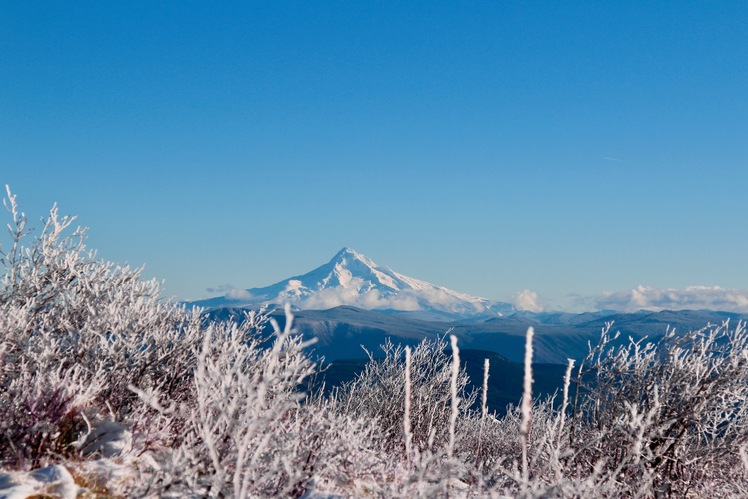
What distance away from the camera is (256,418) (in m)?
2.65

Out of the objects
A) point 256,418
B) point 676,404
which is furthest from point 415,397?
point 256,418

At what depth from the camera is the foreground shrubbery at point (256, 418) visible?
3.36 metres

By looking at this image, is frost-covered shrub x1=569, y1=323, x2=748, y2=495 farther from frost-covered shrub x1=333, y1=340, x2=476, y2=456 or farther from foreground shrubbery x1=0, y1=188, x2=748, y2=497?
frost-covered shrub x1=333, y1=340, x2=476, y2=456

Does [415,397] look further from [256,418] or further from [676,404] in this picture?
[256,418]

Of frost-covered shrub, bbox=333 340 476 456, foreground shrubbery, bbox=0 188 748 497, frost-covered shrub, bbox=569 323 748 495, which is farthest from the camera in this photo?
frost-covered shrub, bbox=333 340 476 456

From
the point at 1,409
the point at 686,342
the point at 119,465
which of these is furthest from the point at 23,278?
the point at 686,342

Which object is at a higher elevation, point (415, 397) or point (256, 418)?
point (256, 418)

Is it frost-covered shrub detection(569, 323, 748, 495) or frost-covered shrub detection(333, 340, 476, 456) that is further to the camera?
frost-covered shrub detection(333, 340, 476, 456)

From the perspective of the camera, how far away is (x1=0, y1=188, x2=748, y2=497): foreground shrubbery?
132 inches

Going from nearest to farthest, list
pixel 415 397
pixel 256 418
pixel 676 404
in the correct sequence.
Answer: pixel 256 418, pixel 676 404, pixel 415 397

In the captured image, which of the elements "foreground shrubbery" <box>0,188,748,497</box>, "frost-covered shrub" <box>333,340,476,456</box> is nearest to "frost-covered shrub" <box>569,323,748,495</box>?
"foreground shrubbery" <box>0,188,748,497</box>

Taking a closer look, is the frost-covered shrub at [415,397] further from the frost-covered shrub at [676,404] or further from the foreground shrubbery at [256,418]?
the frost-covered shrub at [676,404]

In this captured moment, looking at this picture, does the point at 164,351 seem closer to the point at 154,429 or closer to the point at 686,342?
the point at 154,429

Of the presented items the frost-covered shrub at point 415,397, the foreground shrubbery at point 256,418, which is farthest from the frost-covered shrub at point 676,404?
the frost-covered shrub at point 415,397
